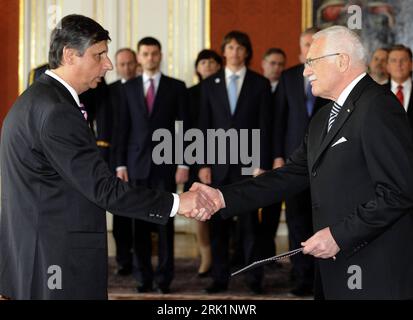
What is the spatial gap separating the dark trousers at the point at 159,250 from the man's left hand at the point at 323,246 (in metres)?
2.92

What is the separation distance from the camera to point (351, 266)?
3260 millimetres

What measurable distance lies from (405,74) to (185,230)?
10.0 ft

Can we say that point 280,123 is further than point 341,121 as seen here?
Yes

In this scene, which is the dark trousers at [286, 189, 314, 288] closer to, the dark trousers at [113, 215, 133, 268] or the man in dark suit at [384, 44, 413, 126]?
the man in dark suit at [384, 44, 413, 126]

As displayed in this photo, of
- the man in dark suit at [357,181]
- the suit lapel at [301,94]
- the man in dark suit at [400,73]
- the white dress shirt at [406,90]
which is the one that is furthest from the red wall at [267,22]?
the man in dark suit at [357,181]

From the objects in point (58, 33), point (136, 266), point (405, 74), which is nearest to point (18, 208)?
point (58, 33)

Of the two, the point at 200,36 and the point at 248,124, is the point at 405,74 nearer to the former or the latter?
the point at 248,124

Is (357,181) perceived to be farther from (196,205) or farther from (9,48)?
(9,48)

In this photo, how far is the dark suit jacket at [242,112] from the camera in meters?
6.11

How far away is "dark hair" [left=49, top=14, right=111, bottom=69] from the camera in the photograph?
11.2ft

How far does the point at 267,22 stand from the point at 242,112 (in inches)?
117

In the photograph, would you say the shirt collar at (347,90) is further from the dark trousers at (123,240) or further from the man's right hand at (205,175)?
the dark trousers at (123,240)

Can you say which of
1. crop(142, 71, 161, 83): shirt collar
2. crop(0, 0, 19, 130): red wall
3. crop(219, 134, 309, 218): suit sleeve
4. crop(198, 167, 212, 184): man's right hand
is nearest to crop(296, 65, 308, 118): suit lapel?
crop(198, 167, 212, 184): man's right hand

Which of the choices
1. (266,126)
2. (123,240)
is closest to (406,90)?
(266,126)
